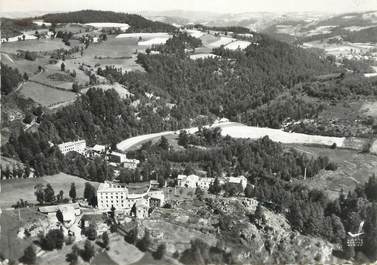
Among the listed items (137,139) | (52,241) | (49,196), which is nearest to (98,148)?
(137,139)

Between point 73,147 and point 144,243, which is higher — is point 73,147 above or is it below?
below

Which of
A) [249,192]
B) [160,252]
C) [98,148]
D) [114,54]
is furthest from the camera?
[114,54]

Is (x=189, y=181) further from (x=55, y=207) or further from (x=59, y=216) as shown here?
(x=59, y=216)

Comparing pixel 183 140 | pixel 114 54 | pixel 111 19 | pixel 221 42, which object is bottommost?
pixel 183 140

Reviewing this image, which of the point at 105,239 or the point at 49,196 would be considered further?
the point at 49,196

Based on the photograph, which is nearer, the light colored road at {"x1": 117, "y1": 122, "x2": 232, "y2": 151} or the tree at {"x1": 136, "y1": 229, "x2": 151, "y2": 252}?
the tree at {"x1": 136, "y1": 229, "x2": 151, "y2": 252}

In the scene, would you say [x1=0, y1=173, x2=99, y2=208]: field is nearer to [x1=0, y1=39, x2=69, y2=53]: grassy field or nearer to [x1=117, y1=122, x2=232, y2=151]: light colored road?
[x1=117, y1=122, x2=232, y2=151]: light colored road

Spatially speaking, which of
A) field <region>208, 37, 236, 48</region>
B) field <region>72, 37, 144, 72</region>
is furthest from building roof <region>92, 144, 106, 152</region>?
field <region>208, 37, 236, 48</region>
